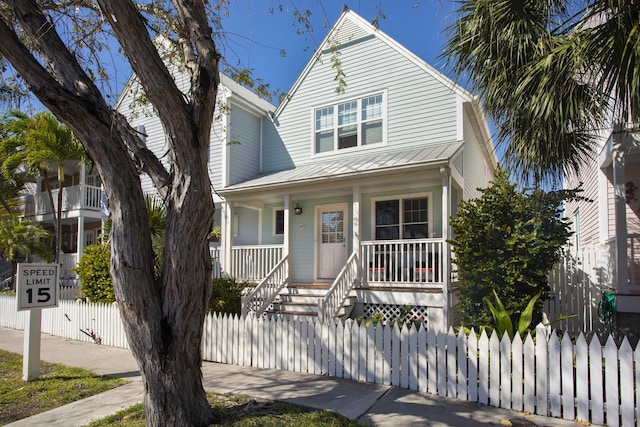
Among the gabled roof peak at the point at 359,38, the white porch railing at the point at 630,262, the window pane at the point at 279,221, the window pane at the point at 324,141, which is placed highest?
the gabled roof peak at the point at 359,38

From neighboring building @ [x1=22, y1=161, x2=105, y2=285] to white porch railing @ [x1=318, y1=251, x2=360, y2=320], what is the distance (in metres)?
10.3

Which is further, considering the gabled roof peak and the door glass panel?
the door glass panel

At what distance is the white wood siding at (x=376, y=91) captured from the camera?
11.2 metres

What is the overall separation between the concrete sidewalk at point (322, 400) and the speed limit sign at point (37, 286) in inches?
57.6

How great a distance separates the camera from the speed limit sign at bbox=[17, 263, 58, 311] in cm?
657

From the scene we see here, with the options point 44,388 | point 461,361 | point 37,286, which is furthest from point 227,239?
point 461,361

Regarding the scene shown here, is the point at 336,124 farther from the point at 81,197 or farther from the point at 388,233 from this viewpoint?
the point at 81,197

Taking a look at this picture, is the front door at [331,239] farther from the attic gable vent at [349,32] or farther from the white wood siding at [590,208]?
the white wood siding at [590,208]

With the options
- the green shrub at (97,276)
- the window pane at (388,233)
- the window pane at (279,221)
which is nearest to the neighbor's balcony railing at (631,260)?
the window pane at (388,233)

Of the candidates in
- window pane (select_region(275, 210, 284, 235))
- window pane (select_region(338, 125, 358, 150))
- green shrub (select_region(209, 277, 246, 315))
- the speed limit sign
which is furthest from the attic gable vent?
the speed limit sign

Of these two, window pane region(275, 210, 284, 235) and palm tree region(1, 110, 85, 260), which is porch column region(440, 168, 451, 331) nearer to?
window pane region(275, 210, 284, 235)

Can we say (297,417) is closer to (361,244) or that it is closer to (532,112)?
(532,112)

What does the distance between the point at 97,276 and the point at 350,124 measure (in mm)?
8857

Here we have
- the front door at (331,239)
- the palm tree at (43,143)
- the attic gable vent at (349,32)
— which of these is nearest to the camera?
the front door at (331,239)
